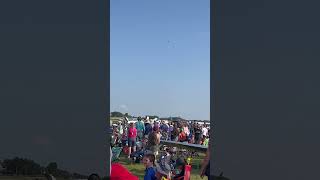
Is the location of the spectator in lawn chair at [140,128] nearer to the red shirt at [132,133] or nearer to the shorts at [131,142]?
the red shirt at [132,133]

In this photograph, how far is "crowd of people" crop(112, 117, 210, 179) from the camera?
9594 millimetres

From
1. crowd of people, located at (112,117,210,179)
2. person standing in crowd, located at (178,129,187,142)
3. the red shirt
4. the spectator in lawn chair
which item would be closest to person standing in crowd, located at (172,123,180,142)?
crowd of people, located at (112,117,210,179)

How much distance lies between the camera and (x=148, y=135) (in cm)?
1026

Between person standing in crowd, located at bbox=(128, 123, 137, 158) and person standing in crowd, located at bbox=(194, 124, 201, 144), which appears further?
person standing in crowd, located at bbox=(194, 124, 201, 144)

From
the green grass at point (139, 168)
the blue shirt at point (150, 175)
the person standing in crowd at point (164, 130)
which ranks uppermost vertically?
the person standing in crowd at point (164, 130)

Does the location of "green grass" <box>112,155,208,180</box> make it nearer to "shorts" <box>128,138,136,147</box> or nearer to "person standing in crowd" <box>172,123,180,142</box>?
"shorts" <box>128,138,136,147</box>

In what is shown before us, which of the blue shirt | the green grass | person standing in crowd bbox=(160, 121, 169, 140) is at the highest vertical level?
person standing in crowd bbox=(160, 121, 169, 140)

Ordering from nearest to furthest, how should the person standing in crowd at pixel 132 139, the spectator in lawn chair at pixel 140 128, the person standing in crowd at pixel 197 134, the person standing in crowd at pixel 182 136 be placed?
1. the person standing in crowd at pixel 132 139
2. the spectator in lawn chair at pixel 140 128
3. the person standing in crowd at pixel 182 136
4. the person standing in crowd at pixel 197 134

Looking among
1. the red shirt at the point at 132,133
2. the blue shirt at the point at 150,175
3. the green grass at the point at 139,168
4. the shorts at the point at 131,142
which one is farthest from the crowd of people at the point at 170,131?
the blue shirt at the point at 150,175

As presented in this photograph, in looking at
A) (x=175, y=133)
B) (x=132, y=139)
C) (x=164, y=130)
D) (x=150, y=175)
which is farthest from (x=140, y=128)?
(x=150, y=175)

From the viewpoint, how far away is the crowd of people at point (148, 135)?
9.59 meters
